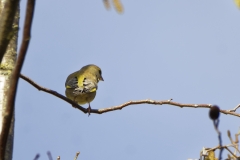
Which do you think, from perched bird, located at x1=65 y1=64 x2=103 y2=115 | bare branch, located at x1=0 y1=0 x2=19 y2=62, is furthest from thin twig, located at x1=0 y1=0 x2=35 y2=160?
perched bird, located at x1=65 y1=64 x2=103 y2=115

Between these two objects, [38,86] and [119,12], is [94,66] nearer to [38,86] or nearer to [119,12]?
[38,86]

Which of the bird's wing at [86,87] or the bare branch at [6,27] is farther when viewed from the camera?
the bird's wing at [86,87]

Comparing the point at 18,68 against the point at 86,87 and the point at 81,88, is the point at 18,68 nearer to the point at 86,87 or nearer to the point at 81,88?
the point at 81,88

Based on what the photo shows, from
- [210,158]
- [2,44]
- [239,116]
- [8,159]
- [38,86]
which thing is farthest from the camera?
[38,86]

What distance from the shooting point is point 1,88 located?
2939 mm

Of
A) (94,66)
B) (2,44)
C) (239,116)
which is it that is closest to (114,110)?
(239,116)

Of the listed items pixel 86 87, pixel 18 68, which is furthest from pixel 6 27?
pixel 86 87

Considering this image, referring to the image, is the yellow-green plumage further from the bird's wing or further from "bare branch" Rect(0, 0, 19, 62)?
"bare branch" Rect(0, 0, 19, 62)

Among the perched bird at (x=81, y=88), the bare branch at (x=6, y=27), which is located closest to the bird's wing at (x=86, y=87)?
the perched bird at (x=81, y=88)

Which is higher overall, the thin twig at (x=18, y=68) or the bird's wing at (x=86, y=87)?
the bird's wing at (x=86, y=87)

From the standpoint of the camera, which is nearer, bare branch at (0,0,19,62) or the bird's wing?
bare branch at (0,0,19,62)

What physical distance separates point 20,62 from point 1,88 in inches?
65.9

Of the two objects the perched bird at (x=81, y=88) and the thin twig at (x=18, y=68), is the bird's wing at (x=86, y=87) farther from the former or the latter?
the thin twig at (x=18, y=68)

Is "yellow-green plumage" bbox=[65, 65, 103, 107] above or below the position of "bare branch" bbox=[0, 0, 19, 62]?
above
